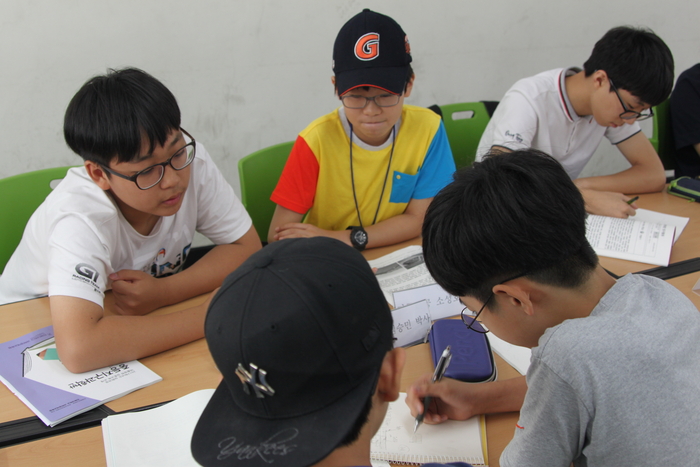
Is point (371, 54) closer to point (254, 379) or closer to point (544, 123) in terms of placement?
point (544, 123)

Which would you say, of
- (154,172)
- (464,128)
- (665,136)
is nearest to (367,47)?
(154,172)

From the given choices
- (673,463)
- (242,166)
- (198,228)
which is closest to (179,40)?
(242,166)

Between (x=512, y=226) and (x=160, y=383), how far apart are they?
0.78m

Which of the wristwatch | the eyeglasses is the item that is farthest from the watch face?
the eyeglasses

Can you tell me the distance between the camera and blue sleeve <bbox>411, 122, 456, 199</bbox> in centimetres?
184

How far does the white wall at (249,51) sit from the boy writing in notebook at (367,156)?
40.6 inches

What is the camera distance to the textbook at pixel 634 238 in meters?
1.49

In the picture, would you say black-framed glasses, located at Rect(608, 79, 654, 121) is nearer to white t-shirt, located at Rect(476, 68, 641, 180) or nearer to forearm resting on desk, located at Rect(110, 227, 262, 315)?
white t-shirt, located at Rect(476, 68, 641, 180)

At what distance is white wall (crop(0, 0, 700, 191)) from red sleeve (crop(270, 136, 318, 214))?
1064 millimetres

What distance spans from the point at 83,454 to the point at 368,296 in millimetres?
640

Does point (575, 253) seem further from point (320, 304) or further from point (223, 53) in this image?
point (223, 53)

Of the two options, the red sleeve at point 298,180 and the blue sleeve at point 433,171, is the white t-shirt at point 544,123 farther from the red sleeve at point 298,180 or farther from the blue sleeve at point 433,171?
the red sleeve at point 298,180

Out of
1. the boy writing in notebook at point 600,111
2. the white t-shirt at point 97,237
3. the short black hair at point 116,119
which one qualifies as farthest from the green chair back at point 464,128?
the short black hair at point 116,119

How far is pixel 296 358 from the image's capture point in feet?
1.88
